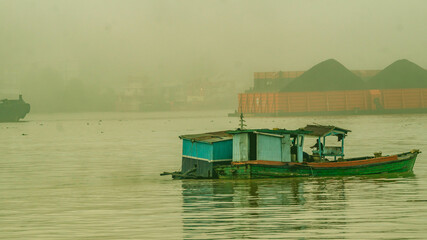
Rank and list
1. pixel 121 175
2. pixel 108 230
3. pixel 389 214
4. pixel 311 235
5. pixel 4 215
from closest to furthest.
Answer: pixel 311 235 → pixel 108 230 → pixel 389 214 → pixel 4 215 → pixel 121 175

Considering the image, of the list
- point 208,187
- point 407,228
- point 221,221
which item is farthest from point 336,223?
point 208,187

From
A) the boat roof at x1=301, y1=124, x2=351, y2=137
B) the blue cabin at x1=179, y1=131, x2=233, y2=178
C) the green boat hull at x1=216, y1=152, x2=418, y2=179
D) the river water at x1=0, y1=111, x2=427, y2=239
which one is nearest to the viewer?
the river water at x1=0, y1=111, x2=427, y2=239

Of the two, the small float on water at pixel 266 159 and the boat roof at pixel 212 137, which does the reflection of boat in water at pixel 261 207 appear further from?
the boat roof at pixel 212 137

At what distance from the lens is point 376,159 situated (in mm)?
34344

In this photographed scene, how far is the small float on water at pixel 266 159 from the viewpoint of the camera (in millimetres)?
32562

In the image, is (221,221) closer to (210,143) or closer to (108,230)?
(108,230)

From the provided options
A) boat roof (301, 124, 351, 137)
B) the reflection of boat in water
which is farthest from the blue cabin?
boat roof (301, 124, 351, 137)

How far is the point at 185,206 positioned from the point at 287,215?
494 centimetres

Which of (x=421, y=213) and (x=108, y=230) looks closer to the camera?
(x=108, y=230)

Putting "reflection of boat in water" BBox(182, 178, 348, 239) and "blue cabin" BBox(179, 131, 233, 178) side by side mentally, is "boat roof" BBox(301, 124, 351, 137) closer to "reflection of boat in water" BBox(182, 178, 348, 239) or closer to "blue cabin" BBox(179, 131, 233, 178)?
"reflection of boat in water" BBox(182, 178, 348, 239)

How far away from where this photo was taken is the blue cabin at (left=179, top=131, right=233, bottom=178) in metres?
33.5

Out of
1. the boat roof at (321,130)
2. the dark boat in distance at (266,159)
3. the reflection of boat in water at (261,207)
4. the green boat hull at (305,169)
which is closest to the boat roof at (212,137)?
the dark boat in distance at (266,159)

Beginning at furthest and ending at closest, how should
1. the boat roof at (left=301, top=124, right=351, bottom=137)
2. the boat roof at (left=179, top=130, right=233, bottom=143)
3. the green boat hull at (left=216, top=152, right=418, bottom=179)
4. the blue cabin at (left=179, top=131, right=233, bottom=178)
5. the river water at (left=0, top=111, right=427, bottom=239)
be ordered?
the boat roof at (left=301, top=124, right=351, bottom=137)
the boat roof at (left=179, top=130, right=233, bottom=143)
the blue cabin at (left=179, top=131, right=233, bottom=178)
the green boat hull at (left=216, top=152, right=418, bottom=179)
the river water at (left=0, top=111, right=427, bottom=239)

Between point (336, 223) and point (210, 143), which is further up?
point (210, 143)
